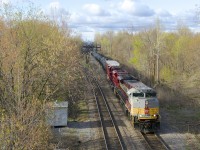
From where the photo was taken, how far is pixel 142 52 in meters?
68.2

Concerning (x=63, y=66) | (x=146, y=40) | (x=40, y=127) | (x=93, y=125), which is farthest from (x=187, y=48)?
(x=40, y=127)

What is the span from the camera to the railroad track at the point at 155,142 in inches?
796

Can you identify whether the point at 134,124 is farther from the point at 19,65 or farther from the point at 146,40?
the point at 146,40

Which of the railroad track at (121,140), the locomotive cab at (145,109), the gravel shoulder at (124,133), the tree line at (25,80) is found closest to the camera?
the tree line at (25,80)

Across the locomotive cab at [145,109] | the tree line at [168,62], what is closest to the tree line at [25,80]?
the locomotive cab at [145,109]

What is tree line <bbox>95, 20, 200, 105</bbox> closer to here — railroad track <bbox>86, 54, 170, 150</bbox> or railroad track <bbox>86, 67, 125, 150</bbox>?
railroad track <bbox>86, 67, 125, 150</bbox>

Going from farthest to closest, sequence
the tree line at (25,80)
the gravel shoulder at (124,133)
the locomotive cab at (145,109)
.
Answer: the locomotive cab at (145,109) < the gravel shoulder at (124,133) < the tree line at (25,80)

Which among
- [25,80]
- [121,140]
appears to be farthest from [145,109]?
[25,80]

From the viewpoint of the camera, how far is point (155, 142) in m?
21.4

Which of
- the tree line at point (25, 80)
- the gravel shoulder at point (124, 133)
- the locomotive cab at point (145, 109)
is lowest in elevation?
the gravel shoulder at point (124, 133)

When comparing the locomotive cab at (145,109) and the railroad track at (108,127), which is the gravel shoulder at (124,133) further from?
the locomotive cab at (145,109)

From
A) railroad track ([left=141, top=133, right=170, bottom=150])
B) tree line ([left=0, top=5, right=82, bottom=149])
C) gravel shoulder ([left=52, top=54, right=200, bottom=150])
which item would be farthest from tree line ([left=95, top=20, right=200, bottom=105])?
tree line ([left=0, top=5, right=82, bottom=149])

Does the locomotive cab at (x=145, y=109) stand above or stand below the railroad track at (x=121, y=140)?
above

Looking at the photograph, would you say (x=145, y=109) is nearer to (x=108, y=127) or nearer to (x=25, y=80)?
(x=108, y=127)
